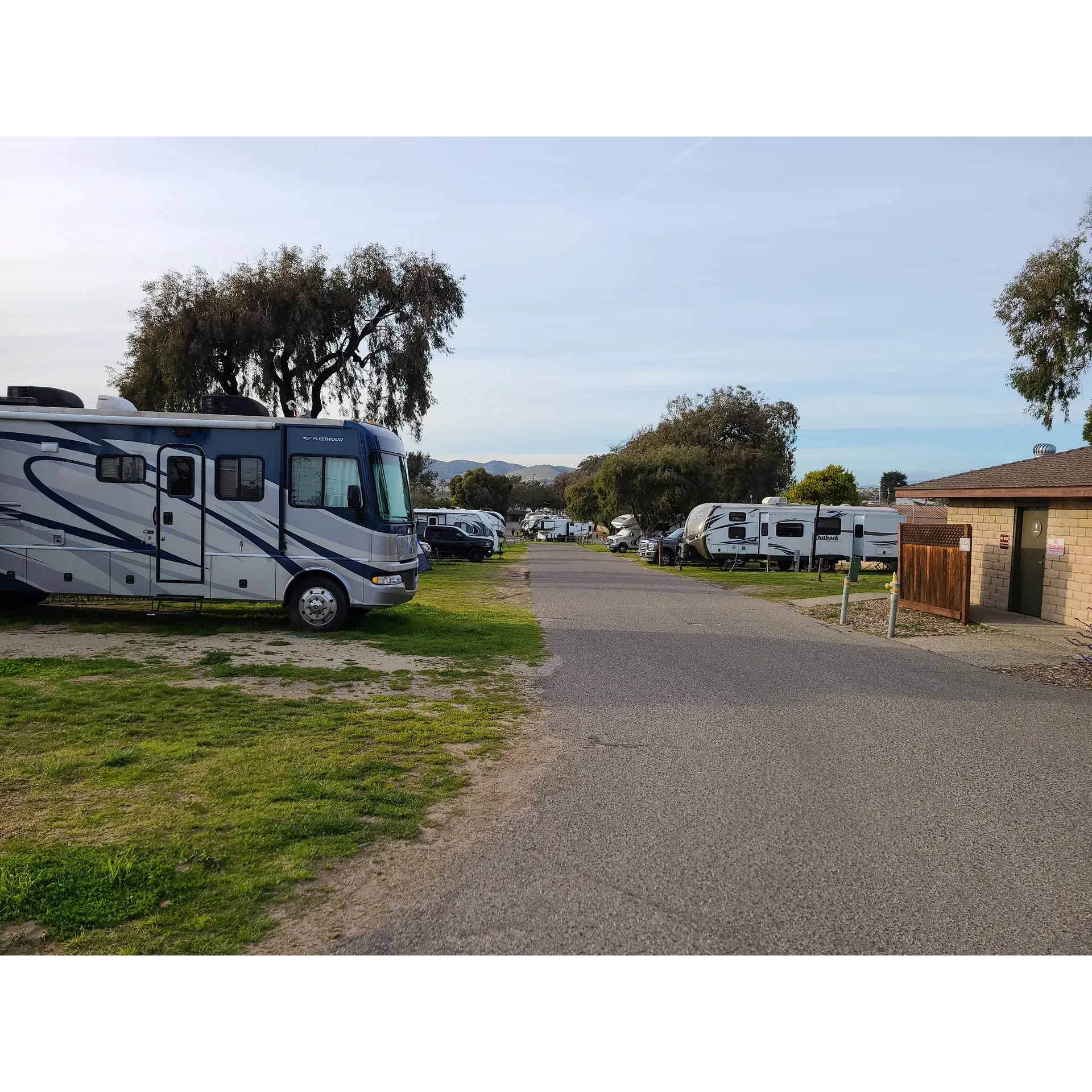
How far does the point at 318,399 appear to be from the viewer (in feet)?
90.5

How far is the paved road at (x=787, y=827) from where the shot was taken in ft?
12.5

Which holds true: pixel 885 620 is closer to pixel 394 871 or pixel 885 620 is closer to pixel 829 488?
pixel 394 871

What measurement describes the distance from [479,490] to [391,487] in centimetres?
9085

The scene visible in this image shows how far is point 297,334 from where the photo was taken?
26234 millimetres

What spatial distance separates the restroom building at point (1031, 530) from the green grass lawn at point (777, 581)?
3868mm

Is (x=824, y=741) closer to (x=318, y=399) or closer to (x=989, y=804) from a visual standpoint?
(x=989, y=804)

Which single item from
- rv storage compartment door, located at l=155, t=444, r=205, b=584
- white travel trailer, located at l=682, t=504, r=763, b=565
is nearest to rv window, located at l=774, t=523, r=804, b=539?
white travel trailer, located at l=682, t=504, r=763, b=565

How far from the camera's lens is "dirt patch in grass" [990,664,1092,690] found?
34.1 ft

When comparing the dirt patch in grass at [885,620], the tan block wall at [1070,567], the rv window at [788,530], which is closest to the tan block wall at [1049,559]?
the tan block wall at [1070,567]

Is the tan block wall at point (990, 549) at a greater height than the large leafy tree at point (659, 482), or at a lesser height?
lesser

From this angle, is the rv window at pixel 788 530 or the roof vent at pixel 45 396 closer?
the roof vent at pixel 45 396

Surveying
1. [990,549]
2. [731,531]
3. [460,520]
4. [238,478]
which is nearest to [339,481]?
[238,478]

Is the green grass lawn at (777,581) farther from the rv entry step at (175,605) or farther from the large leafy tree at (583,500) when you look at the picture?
the large leafy tree at (583,500)

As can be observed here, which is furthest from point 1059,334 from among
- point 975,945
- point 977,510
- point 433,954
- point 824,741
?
point 433,954
